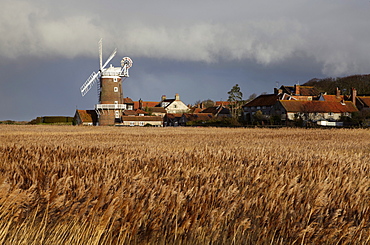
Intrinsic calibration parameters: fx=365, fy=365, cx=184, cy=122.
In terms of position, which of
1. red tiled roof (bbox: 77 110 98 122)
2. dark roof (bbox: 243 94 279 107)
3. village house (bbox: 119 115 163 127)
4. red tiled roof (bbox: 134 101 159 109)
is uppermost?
red tiled roof (bbox: 134 101 159 109)

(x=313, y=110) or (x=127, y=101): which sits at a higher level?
(x=127, y=101)

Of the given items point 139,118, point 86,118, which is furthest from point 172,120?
point 86,118

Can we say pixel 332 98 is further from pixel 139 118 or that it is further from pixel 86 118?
pixel 86 118

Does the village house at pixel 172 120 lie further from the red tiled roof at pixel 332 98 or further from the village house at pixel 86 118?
the red tiled roof at pixel 332 98

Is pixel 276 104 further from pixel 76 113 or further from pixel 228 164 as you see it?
pixel 228 164

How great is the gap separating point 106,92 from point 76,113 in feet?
54.4

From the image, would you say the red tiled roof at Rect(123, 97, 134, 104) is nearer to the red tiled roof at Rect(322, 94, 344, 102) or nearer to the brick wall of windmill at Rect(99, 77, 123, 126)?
the brick wall of windmill at Rect(99, 77, 123, 126)

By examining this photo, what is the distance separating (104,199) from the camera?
16.5 feet

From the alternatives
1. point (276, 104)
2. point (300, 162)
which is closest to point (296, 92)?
point (276, 104)

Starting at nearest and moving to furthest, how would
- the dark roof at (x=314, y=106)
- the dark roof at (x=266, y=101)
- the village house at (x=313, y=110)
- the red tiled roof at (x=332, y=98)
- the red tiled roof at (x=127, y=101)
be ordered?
the village house at (x=313, y=110) < the dark roof at (x=314, y=106) < the dark roof at (x=266, y=101) < the red tiled roof at (x=332, y=98) < the red tiled roof at (x=127, y=101)

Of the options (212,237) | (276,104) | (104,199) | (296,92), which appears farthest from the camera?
(296,92)

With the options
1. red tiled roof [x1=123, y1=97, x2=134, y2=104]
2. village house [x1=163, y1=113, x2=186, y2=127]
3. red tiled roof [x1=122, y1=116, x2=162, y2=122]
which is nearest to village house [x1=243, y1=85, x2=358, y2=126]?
village house [x1=163, y1=113, x2=186, y2=127]

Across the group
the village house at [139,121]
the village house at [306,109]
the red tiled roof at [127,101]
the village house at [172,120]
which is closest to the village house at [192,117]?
the village house at [172,120]

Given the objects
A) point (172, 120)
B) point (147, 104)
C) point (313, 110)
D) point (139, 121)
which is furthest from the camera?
point (147, 104)
